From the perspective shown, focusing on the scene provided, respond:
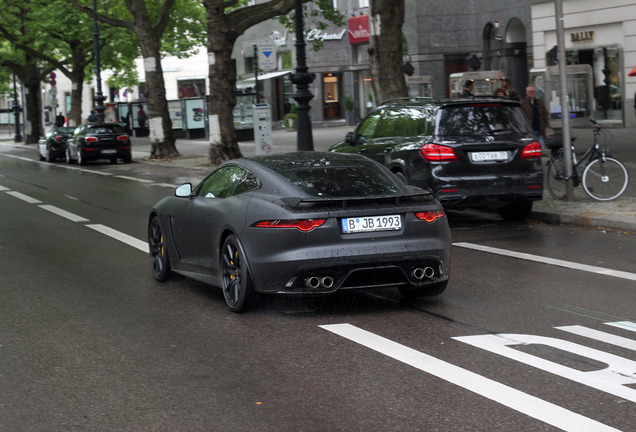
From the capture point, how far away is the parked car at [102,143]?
34781mm

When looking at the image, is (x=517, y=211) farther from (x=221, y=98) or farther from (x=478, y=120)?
(x=221, y=98)

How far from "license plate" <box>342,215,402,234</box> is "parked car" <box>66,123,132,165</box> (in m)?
27.8

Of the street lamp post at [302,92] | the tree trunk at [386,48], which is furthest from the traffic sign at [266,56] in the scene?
the tree trunk at [386,48]

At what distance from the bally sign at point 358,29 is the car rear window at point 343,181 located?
145ft

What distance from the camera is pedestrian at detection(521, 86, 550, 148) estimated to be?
2058 centimetres

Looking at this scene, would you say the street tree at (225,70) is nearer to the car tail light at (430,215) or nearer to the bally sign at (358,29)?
the car tail light at (430,215)

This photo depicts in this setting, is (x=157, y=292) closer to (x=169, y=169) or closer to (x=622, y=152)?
(x=622, y=152)

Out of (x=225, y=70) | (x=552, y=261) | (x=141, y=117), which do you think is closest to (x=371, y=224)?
(x=552, y=261)

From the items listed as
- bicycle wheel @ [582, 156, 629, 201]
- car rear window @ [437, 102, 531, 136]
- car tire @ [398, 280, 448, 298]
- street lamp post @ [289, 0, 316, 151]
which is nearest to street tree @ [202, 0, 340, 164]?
street lamp post @ [289, 0, 316, 151]

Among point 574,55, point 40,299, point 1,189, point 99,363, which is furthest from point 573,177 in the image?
point 574,55

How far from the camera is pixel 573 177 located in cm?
1549

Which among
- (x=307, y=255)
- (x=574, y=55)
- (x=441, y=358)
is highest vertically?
(x=574, y=55)

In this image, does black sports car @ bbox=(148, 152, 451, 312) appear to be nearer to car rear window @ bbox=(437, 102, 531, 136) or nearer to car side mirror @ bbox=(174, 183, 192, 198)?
car side mirror @ bbox=(174, 183, 192, 198)

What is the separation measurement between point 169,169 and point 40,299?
21.1 meters
